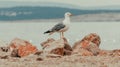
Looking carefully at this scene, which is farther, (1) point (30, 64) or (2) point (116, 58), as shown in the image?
(2) point (116, 58)

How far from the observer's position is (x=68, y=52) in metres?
19.4

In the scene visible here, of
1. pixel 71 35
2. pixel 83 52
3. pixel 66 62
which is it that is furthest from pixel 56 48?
pixel 71 35

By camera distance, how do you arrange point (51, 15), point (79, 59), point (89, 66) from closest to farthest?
point (89, 66), point (79, 59), point (51, 15)

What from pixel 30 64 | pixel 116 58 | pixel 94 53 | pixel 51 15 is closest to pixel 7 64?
pixel 30 64

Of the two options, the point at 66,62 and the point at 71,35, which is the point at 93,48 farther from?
the point at 71,35

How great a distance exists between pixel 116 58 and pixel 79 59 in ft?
3.56

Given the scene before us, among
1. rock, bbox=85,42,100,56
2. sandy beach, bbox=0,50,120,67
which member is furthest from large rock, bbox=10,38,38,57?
rock, bbox=85,42,100,56

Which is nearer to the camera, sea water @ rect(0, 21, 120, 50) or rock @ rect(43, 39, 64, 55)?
rock @ rect(43, 39, 64, 55)

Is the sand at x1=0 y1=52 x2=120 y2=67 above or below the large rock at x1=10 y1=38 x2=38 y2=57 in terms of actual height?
above

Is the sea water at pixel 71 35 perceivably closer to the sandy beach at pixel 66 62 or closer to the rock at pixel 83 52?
the rock at pixel 83 52

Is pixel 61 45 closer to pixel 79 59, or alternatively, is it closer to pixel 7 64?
pixel 79 59

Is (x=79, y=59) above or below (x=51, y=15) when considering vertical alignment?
above

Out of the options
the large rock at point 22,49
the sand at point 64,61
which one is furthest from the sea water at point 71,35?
the sand at point 64,61

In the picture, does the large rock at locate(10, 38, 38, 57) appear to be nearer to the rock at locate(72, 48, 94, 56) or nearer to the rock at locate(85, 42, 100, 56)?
the rock at locate(72, 48, 94, 56)
